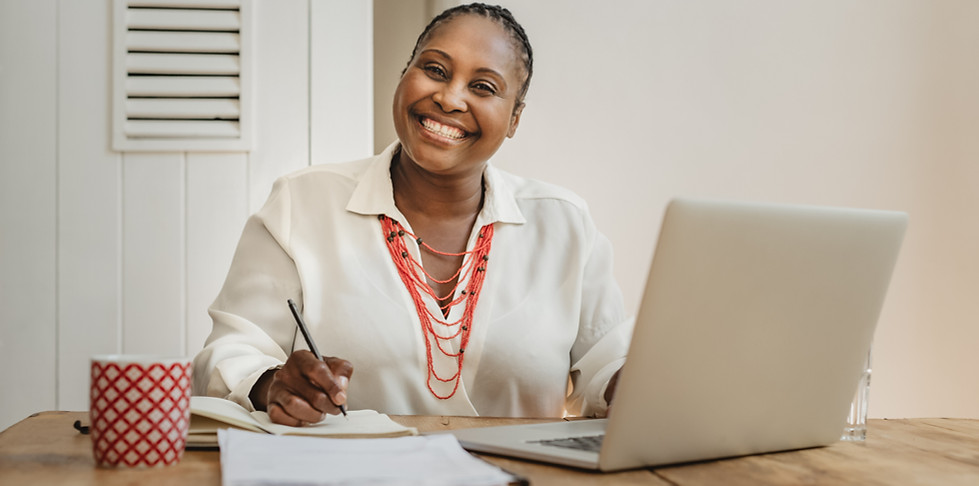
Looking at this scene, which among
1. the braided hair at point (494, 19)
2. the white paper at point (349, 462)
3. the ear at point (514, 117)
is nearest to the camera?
the white paper at point (349, 462)

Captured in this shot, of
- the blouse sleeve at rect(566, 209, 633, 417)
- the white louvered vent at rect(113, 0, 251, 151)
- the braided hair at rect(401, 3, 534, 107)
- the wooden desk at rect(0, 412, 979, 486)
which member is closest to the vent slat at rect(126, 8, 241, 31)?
the white louvered vent at rect(113, 0, 251, 151)

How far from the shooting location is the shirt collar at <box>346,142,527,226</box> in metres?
1.63

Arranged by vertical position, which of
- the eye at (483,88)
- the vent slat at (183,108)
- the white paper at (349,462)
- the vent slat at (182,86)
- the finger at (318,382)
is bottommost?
the white paper at (349,462)

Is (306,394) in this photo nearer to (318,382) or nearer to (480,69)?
(318,382)

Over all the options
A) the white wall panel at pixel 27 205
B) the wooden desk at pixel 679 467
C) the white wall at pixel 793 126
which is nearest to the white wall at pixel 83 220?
the white wall panel at pixel 27 205

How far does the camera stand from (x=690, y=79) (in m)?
2.47

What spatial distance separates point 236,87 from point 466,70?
78 cm

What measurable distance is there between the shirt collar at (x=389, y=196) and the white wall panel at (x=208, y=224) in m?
0.58

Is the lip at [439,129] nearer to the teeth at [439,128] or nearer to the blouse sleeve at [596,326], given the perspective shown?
the teeth at [439,128]

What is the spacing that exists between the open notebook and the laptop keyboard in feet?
0.47

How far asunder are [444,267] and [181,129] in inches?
33.4

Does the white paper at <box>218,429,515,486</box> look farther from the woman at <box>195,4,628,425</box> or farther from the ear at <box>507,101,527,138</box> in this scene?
the ear at <box>507,101,527,138</box>

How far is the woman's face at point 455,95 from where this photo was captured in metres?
1.62

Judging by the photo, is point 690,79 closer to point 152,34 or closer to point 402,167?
point 402,167
